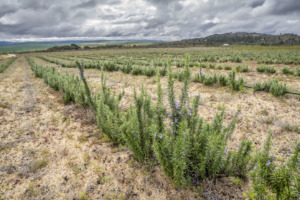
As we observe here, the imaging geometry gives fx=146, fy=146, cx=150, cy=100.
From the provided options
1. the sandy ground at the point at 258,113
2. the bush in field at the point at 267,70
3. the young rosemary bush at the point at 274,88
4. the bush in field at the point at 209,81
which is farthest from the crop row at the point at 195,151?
the bush in field at the point at 267,70

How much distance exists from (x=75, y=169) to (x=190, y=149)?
2035 mm

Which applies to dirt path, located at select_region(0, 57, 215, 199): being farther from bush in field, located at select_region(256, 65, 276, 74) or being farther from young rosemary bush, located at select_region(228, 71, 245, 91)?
bush in field, located at select_region(256, 65, 276, 74)

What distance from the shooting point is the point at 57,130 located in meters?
3.83

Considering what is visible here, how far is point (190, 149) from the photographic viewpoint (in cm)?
206

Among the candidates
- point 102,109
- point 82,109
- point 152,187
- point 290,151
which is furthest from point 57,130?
point 290,151

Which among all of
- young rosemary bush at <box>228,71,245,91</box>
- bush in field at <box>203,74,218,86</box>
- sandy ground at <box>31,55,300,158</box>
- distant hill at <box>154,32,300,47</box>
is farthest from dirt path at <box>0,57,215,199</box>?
distant hill at <box>154,32,300,47</box>

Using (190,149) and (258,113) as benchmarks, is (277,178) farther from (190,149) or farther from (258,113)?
(258,113)

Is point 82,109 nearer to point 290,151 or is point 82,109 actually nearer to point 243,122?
point 243,122

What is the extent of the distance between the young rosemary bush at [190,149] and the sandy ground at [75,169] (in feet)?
0.78

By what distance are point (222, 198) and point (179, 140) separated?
109 centimetres

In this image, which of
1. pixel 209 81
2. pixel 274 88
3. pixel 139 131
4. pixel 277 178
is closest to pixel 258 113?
pixel 274 88

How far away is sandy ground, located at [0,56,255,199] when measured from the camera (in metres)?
2.11

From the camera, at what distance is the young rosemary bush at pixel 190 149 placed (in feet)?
5.83

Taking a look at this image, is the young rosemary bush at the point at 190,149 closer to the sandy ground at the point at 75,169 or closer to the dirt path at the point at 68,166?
the sandy ground at the point at 75,169
